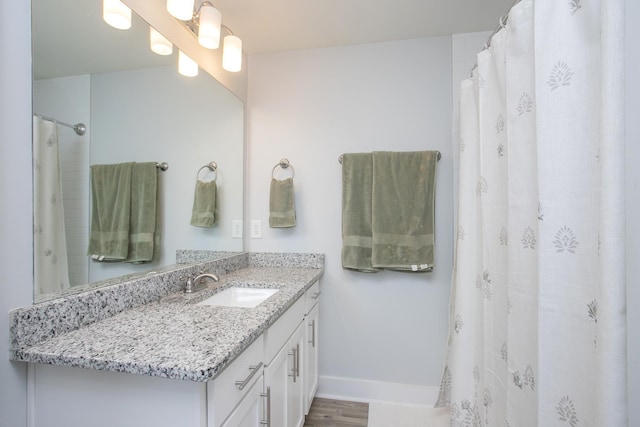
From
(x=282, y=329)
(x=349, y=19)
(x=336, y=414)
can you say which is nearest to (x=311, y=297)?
(x=282, y=329)

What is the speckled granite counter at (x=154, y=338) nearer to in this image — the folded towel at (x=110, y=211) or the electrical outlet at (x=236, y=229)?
the folded towel at (x=110, y=211)

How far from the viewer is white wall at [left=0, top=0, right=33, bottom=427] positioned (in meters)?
0.73

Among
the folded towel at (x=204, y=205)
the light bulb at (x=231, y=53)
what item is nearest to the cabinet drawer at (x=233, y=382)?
the folded towel at (x=204, y=205)

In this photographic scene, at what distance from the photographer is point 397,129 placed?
1.88m

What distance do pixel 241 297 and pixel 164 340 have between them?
72 cm

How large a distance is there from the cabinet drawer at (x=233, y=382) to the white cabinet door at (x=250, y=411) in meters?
0.02

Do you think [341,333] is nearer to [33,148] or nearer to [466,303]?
[466,303]

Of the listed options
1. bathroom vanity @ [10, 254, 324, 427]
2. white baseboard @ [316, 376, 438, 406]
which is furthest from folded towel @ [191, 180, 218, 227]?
white baseboard @ [316, 376, 438, 406]

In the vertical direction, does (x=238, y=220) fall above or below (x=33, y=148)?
below

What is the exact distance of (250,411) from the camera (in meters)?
0.93

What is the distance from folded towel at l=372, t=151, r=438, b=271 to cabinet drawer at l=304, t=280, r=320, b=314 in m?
0.41

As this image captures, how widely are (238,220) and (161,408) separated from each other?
132 centimetres

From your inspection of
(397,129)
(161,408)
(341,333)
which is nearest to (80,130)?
(161,408)

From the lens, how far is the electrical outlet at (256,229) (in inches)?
80.4
